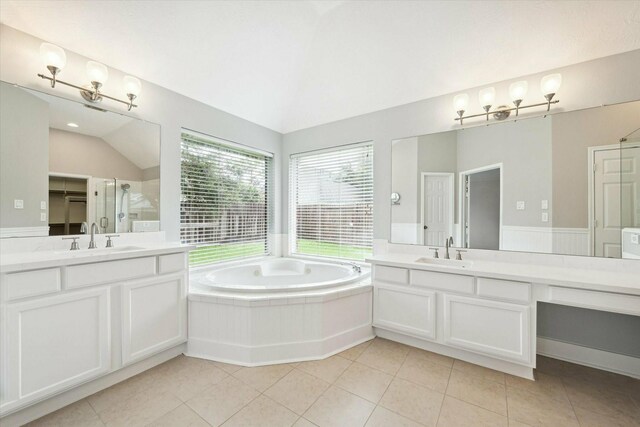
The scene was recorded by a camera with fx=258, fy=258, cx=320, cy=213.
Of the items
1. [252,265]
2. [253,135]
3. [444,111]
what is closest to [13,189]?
[252,265]

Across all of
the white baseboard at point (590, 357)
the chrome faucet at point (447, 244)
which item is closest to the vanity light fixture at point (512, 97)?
the chrome faucet at point (447, 244)

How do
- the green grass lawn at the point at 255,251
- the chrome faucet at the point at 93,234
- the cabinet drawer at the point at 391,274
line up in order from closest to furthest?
the chrome faucet at the point at 93,234 < the cabinet drawer at the point at 391,274 < the green grass lawn at the point at 255,251

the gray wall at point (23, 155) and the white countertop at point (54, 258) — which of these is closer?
the white countertop at point (54, 258)

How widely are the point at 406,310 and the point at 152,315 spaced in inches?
80.0

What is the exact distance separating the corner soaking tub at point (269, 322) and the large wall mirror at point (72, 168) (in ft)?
3.03

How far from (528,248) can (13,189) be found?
3896 millimetres

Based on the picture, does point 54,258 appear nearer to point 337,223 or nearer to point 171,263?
point 171,263

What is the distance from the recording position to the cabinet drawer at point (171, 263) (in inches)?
77.9

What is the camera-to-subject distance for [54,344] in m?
1.49

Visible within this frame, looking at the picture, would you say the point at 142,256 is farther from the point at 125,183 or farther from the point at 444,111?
the point at 444,111

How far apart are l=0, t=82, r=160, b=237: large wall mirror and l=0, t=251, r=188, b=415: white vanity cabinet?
0.58 meters

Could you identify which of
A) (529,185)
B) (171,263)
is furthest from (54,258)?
(529,185)

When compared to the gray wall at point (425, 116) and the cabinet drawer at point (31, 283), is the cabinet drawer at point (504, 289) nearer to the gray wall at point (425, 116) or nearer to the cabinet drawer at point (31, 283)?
the gray wall at point (425, 116)

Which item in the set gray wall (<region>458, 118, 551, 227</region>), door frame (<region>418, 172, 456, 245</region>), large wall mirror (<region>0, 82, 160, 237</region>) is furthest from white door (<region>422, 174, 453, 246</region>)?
large wall mirror (<region>0, 82, 160, 237</region>)
